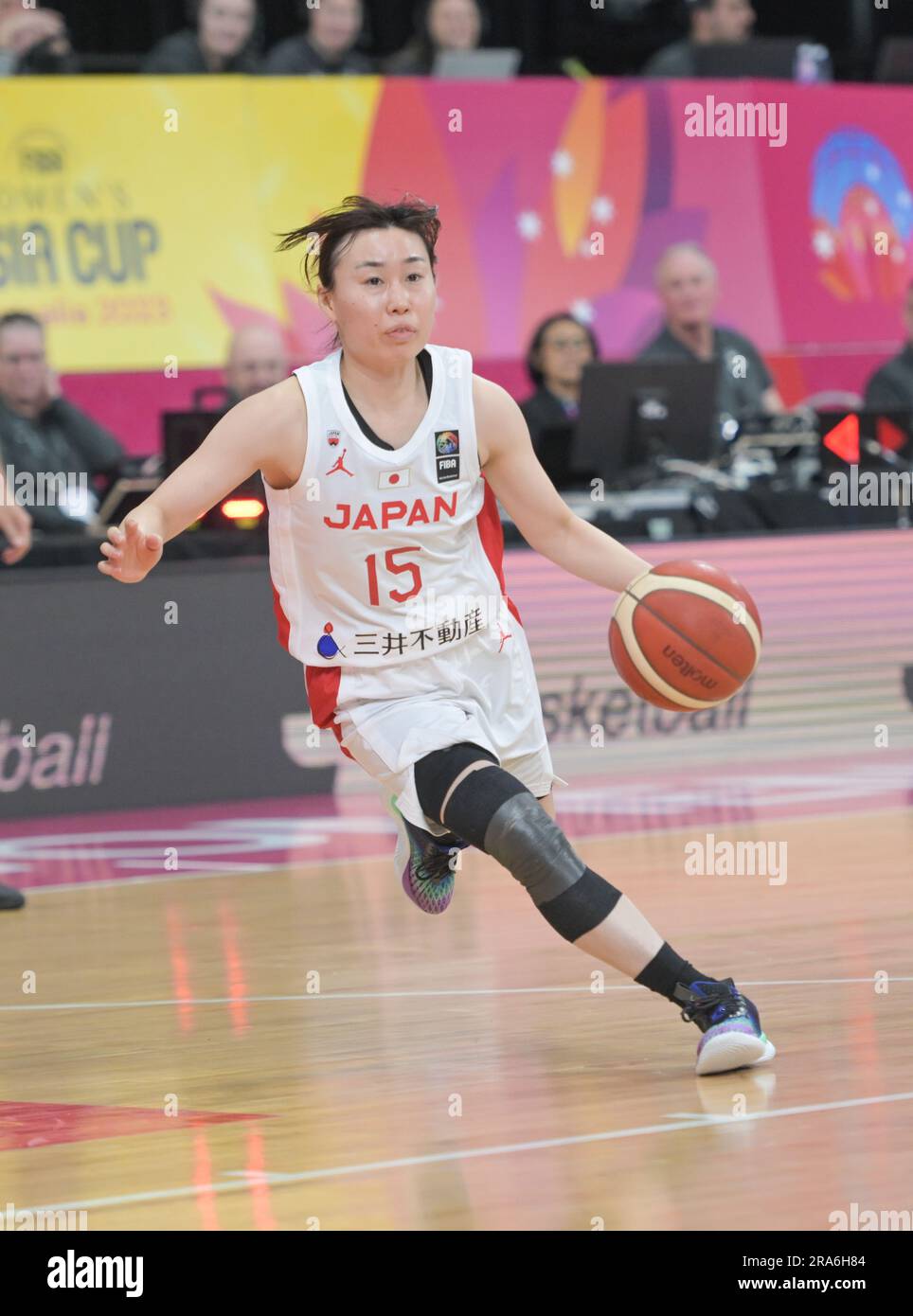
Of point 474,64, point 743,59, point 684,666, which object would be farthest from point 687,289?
point 684,666

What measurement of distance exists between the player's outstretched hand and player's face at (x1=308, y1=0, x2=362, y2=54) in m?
9.54

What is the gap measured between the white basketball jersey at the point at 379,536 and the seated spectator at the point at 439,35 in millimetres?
9442

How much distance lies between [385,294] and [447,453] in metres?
0.38

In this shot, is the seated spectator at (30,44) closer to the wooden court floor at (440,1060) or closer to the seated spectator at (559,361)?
the seated spectator at (559,361)

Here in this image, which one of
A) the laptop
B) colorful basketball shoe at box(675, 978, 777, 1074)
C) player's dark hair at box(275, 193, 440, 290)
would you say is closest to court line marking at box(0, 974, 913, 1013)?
colorful basketball shoe at box(675, 978, 777, 1074)

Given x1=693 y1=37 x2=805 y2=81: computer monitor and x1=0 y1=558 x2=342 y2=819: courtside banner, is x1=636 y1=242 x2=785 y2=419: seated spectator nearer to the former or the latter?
x1=693 y1=37 x2=805 y2=81: computer monitor

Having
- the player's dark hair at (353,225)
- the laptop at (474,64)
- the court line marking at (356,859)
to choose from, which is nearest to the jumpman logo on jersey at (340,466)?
the player's dark hair at (353,225)

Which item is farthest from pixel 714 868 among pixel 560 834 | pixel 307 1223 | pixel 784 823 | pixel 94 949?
pixel 307 1223

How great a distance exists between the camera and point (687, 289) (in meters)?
12.9

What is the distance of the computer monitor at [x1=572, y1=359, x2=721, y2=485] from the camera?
11547mm
